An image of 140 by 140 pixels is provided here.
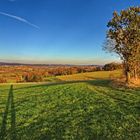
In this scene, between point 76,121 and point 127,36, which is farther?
point 127,36

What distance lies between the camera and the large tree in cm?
3003

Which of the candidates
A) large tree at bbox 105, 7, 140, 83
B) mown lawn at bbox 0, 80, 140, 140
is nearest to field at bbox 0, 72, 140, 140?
mown lawn at bbox 0, 80, 140, 140

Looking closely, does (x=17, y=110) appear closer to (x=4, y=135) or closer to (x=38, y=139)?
(x=4, y=135)

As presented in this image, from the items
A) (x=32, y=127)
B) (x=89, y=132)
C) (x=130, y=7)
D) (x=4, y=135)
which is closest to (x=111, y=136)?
(x=89, y=132)

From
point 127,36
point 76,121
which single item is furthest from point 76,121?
point 127,36

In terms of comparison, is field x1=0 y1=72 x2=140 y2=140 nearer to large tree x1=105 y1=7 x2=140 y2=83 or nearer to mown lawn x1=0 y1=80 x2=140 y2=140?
mown lawn x1=0 y1=80 x2=140 y2=140

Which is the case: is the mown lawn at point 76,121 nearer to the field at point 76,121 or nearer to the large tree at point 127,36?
the field at point 76,121

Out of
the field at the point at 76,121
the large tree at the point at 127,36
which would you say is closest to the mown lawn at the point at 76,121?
the field at the point at 76,121

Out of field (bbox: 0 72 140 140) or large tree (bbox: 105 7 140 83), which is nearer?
field (bbox: 0 72 140 140)

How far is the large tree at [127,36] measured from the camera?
30034 mm

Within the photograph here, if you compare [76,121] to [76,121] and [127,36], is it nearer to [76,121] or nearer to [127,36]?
[76,121]

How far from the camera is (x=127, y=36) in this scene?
1204 inches

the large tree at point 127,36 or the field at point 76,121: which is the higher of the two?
the large tree at point 127,36

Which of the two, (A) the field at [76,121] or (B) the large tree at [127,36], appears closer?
(A) the field at [76,121]
